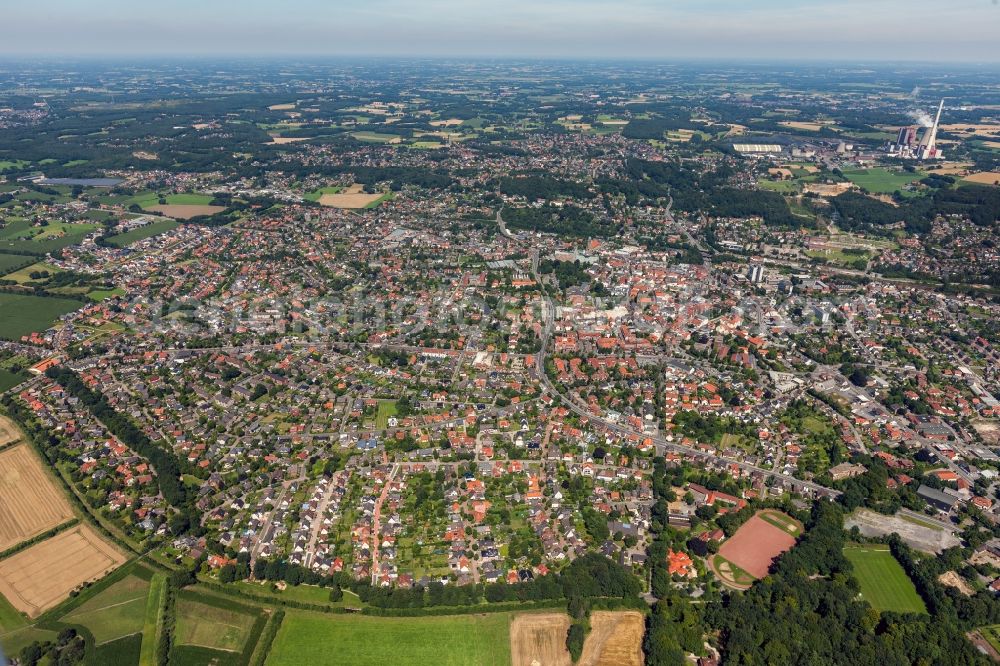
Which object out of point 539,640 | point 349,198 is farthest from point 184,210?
point 539,640

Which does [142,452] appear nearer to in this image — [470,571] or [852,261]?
[470,571]

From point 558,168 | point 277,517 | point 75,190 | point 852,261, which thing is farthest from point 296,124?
point 277,517

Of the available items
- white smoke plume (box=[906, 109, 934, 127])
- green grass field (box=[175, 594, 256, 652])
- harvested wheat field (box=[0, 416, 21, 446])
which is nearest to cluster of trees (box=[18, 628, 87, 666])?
green grass field (box=[175, 594, 256, 652])

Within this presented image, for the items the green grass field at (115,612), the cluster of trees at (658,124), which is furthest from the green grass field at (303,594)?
the cluster of trees at (658,124)

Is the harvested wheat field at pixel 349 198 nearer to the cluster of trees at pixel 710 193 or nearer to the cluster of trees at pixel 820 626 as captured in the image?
the cluster of trees at pixel 710 193

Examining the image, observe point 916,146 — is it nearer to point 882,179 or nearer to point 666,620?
point 882,179

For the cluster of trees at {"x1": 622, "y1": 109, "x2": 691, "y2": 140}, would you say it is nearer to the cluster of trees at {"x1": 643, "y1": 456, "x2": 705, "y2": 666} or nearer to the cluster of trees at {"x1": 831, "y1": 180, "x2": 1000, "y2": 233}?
the cluster of trees at {"x1": 831, "y1": 180, "x2": 1000, "y2": 233}
